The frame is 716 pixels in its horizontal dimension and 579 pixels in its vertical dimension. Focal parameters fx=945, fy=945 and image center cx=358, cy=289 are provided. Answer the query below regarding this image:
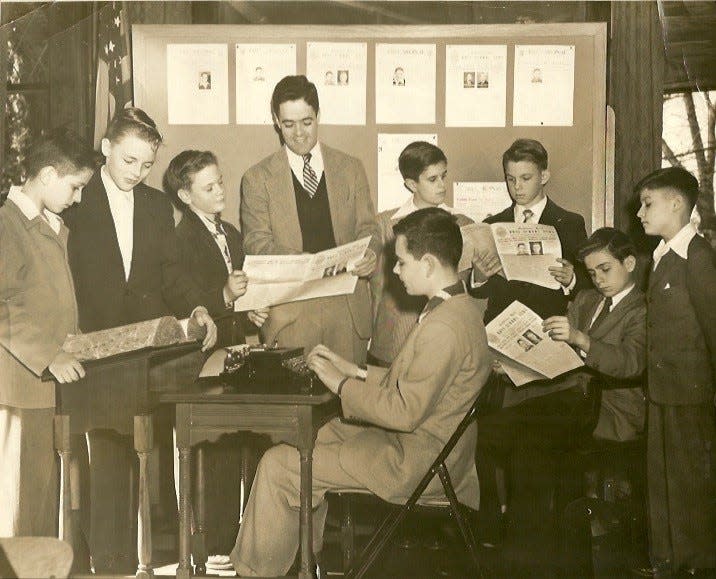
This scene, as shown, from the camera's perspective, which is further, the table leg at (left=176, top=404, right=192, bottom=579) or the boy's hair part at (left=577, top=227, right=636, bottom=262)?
the boy's hair part at (left=577, top=227, right=636, bottom=262)

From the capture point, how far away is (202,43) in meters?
3.78

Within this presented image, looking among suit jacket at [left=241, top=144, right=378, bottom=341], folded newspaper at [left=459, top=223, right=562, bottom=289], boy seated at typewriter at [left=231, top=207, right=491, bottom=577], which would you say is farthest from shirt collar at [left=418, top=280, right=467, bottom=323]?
suit jacket at [left=241, top=144, right=378, bottom=341]

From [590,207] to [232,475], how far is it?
1797mm

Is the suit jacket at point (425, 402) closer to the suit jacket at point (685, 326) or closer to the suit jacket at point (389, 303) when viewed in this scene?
the suit jacket at point (389, 303)

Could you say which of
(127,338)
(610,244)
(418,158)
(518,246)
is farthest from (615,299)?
(127,338)

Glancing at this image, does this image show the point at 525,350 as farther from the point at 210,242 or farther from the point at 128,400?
the point at 128,400

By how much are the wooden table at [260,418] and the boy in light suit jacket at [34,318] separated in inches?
25.5

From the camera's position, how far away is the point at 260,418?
3.27m

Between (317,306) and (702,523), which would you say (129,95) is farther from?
(702,523)

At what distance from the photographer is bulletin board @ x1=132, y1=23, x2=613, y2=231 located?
12.2 feet

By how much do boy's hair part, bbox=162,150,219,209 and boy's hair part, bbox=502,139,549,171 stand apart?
3.89ft

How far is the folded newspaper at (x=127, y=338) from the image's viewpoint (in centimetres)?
368

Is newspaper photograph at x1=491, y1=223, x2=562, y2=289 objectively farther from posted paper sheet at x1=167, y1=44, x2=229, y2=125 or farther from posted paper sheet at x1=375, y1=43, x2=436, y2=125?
posted paper sheet at x1=167, y1=44, x2=229, y2=125

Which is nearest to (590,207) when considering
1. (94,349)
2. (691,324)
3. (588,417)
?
(691,324)
